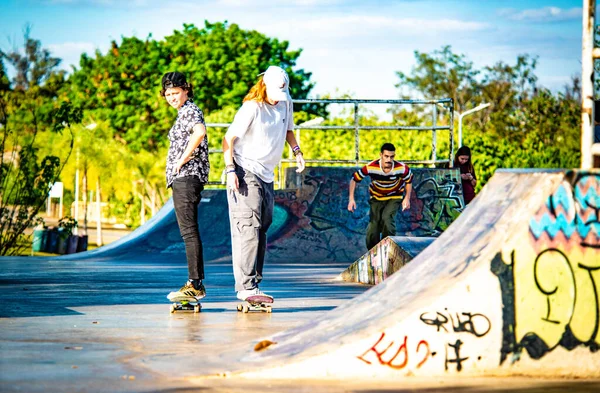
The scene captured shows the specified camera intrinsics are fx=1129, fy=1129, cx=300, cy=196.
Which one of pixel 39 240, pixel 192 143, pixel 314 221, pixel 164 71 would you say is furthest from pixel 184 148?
pixel 164 71

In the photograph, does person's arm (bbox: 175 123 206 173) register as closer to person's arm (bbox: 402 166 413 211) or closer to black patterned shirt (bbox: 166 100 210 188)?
black patterned shirt (bbox: 166 100 210 188)

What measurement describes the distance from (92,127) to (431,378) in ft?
152

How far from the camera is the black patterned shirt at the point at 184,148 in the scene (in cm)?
840

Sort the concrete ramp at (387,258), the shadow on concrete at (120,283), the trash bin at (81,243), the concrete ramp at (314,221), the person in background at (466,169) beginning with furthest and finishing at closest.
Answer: the trash bin at (81,243), the person in background at (466,169), the concrete ramp at (314,221), the concrete ramp at (387,258), the shadow on concrete at (120,283)

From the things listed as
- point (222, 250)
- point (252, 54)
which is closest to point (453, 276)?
point (222, 250)

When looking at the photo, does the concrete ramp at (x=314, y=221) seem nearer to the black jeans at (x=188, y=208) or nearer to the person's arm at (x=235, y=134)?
the black jeans at (x=188, y=208)

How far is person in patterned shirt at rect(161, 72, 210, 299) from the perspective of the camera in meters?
8.36

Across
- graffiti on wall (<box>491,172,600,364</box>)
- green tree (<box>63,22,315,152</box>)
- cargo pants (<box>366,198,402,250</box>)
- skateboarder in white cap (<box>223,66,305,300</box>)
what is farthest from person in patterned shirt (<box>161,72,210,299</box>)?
green tree (<box>63,22,315,152</box>)

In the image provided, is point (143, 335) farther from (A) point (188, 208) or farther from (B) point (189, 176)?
(B) point (189, 176)

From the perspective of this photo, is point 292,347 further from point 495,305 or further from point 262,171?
point 262,171

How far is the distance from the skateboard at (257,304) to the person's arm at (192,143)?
3.62ft

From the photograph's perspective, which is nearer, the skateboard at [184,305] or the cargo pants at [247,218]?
the cargo pants at [247,218]

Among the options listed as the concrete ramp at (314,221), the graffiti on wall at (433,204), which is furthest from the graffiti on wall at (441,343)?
the graffiti on wall at (433,204)

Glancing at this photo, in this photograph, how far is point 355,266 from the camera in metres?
11.8
